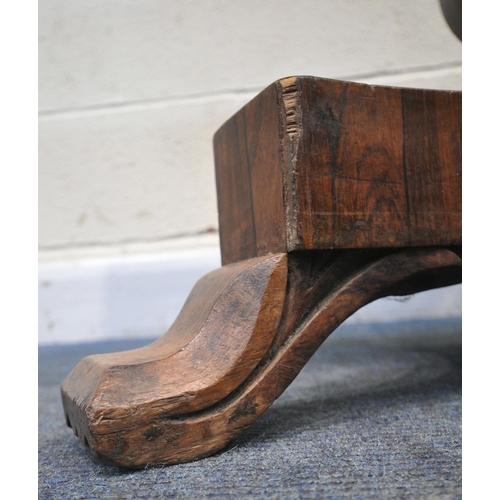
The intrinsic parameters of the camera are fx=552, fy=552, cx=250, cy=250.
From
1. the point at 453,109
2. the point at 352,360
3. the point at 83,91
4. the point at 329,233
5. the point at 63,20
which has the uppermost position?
the point at 63,20

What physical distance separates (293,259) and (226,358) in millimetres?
92

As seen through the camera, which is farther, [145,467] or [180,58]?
[180,58]

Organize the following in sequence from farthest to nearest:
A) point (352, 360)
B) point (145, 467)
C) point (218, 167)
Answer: point (352, 360) → point (218, 167) → point (145, 467)

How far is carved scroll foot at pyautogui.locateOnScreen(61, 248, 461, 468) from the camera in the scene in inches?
14.8

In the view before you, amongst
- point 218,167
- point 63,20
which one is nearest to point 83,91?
point 63,20

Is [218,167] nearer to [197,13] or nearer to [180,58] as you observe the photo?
[197,13]

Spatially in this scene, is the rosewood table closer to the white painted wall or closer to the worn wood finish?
the worn wood finish

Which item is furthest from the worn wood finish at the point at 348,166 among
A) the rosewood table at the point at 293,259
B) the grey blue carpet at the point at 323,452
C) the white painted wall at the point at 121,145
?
the white painted wall at the point at 121,145

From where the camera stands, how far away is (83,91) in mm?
1100

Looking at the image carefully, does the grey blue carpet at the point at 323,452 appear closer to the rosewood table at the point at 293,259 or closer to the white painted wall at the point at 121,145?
the rosewood table at the point at 293,259

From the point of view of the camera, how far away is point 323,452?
1.31 feet

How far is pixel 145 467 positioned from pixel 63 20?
93cm

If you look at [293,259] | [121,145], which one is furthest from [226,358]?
[121,145]

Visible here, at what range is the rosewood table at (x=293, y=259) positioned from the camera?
389 mm
